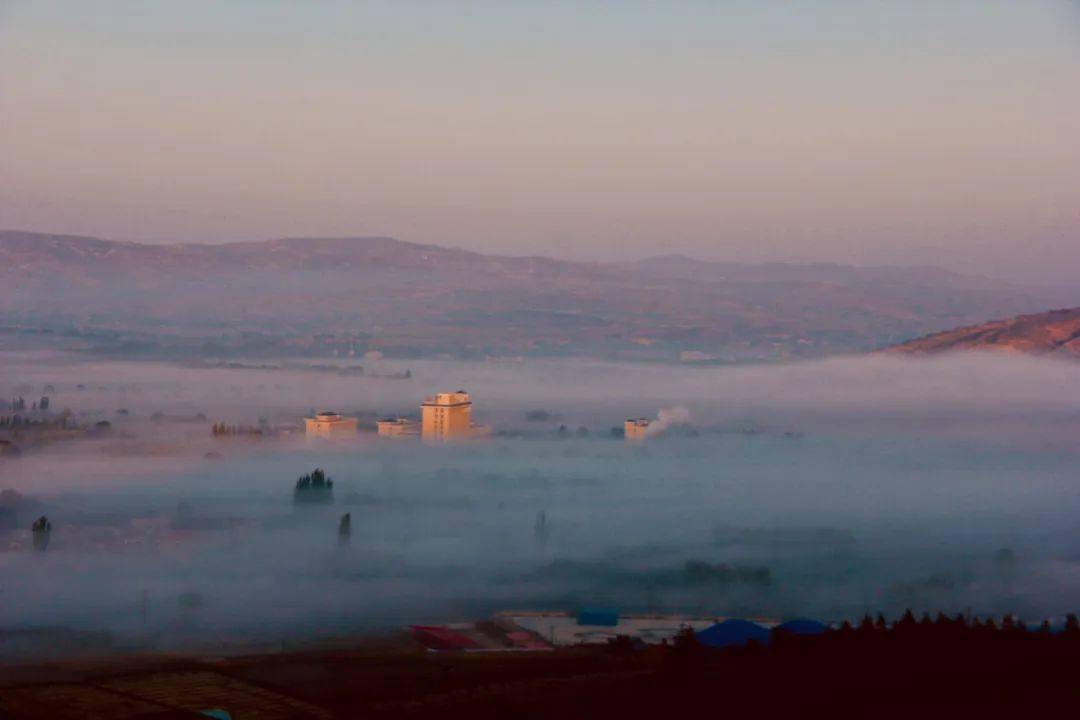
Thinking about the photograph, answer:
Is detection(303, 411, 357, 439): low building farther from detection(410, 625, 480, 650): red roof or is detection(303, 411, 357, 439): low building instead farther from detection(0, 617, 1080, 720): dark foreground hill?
detection(0, 617, 1080, 720): dark foreground hill

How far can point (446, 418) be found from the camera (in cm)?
5838

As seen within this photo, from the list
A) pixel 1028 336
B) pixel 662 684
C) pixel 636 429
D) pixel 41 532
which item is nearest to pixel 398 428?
pixel 636 429

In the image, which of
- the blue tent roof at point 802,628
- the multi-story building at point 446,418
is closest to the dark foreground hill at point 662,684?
the blue tent roof at point 802,628

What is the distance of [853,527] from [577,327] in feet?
66.7

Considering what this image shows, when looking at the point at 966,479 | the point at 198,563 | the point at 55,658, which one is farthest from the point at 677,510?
the point at 55,658

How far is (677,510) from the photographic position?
163 ft

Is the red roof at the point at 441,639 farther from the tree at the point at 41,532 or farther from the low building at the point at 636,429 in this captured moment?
the low building at the point at 636,429

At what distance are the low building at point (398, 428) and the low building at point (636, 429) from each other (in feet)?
26.4

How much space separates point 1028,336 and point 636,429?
16.6 metres

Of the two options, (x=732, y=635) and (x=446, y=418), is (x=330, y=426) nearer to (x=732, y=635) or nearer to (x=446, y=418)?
(x=446, y=418)

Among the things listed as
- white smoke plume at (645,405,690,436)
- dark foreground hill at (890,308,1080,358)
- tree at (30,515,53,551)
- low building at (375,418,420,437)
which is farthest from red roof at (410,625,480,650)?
dark foreground hill at (890,308,1080,358)

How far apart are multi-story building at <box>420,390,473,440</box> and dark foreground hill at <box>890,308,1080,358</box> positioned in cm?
2073

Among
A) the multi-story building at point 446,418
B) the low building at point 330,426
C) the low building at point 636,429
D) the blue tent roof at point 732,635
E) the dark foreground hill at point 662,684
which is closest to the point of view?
the dark foreground hill at point 662,684

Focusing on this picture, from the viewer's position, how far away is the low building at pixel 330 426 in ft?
191
